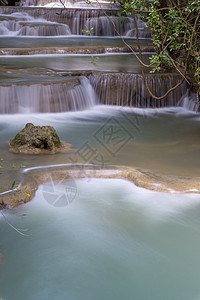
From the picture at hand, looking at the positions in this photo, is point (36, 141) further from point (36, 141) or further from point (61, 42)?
point (61, 42)

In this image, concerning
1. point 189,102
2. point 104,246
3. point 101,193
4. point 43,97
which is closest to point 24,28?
point 43,97

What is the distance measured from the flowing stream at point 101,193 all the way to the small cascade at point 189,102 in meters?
0.02

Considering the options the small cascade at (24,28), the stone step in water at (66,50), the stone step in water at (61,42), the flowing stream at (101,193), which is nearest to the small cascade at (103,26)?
the stone step in water at (61,42)

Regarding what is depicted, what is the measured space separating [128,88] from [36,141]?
376cm

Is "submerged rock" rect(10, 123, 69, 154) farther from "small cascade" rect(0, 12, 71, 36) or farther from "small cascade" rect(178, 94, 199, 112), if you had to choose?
"small cascade" rect(0, 12, 71, 36)

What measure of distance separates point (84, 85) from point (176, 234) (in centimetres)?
533

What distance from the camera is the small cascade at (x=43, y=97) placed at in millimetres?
7863

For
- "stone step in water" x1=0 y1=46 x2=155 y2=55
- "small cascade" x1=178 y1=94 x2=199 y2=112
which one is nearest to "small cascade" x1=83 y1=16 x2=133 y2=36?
"stone step in water" x1=0 y1=46 x2=155 y2=55

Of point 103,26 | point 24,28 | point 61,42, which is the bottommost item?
point 61,42

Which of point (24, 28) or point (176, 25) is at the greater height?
point (24, 28)

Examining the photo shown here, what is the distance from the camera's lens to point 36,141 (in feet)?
18.4

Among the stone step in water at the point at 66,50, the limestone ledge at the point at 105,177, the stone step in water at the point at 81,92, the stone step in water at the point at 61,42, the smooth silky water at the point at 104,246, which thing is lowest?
the smooth silky water at the point at 104,246

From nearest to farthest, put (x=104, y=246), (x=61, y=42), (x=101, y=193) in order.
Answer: (x=104, y=246)
(x=101, y=193)
(x=61, y=42)

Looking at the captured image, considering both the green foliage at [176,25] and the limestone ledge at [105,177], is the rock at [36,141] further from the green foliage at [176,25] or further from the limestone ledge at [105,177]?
the green foliage at [176,25]
